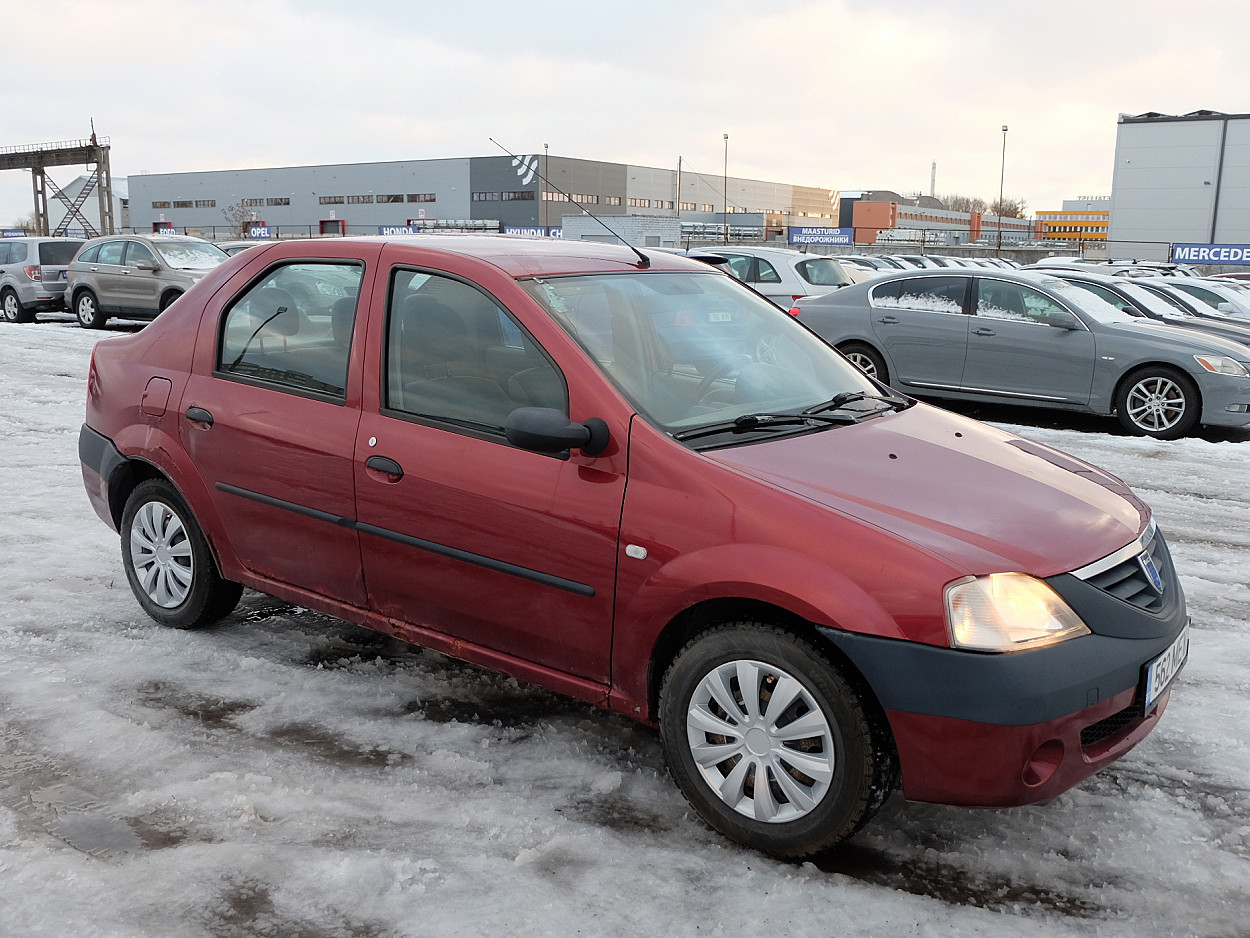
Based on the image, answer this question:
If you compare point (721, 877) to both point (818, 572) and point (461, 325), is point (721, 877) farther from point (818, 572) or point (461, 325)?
point (461, 325)

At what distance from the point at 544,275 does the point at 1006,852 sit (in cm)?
229

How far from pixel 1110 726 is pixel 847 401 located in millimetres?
1428

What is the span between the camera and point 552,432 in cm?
312

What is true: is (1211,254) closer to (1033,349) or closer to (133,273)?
(1033,349)

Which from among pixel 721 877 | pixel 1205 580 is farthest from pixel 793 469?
pixel 1205 580

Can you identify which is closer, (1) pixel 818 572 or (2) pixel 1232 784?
(1) pixel 818 572

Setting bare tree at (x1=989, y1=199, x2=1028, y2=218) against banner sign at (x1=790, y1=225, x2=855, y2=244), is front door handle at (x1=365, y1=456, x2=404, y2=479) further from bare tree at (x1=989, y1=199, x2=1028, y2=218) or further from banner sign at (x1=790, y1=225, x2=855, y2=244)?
bare tree at (x1=989, y1=199, x2=1028, y2=218)

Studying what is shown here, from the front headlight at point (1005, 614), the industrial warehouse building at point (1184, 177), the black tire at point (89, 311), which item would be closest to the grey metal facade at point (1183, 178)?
the industrial warehouse building at point (1184, 177)

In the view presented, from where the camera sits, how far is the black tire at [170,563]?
450cm

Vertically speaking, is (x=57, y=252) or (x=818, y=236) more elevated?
(x=818, y=236)

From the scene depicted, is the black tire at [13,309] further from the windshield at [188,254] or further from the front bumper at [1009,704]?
the front bumper at [1009,704]

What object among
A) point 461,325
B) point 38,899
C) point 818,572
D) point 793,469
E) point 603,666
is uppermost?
point 461,325

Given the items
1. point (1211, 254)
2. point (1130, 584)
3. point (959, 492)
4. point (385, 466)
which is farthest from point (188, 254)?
point (1211, 254)

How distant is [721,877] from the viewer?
2912mm
